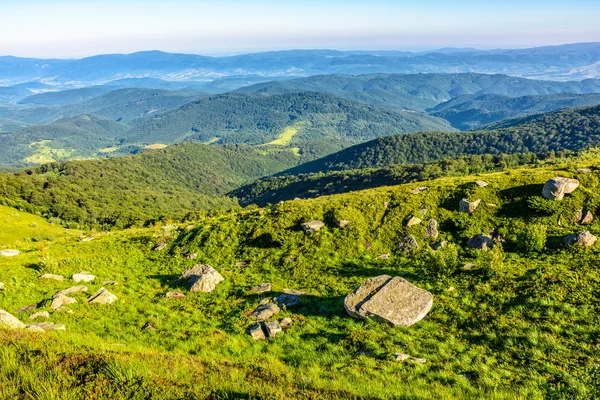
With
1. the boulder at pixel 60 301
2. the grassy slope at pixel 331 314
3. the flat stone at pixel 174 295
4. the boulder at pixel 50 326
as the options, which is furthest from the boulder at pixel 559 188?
the boulder at pixel 60 301

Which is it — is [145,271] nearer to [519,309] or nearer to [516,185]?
[519,309]

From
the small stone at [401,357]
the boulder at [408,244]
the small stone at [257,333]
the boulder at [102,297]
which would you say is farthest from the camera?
the boulder at [408,244]

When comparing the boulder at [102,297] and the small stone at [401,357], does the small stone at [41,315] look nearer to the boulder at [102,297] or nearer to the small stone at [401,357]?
the boulder at [102,297]

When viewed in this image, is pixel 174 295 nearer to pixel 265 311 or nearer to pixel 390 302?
pixel 265 311

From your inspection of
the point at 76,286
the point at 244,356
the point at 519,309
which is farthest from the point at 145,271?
the point at 519,309

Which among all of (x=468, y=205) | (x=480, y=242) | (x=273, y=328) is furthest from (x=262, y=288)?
(x=468, y=205)

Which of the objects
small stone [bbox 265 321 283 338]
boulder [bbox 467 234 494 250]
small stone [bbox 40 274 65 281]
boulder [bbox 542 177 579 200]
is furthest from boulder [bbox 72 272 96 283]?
boulder [bbox 542 177 579 200]

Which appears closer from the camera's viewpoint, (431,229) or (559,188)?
(559,188)
